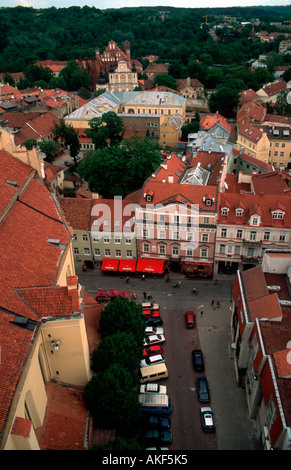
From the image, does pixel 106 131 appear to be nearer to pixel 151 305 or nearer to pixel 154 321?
pixel 151 305

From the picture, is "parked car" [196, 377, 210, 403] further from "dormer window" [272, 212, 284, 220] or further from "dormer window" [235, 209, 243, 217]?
"dormer window" [272, 212, 284, 220]

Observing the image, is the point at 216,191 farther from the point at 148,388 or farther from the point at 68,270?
Answer: the point at 148,388

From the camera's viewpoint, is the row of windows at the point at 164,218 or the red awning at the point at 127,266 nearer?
the row of windows at the point at 164,218

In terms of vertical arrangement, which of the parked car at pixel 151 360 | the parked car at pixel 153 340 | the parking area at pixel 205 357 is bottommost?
the parking area at pixel 205 357

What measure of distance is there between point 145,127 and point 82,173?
1365 inches

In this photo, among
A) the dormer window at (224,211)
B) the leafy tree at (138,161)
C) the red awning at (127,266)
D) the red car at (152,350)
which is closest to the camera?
the red car at (152,350)

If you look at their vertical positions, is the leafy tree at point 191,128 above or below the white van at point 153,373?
above

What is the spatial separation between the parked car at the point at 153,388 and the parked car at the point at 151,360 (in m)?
2.46

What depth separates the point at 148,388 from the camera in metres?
32.5

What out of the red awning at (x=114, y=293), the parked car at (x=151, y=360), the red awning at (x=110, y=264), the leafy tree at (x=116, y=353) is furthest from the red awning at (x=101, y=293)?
the leafy tree at (x=116, y=353)

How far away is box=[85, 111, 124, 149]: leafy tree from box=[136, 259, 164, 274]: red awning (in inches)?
1374

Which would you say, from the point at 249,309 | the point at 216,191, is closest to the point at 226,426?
the point at 249,309

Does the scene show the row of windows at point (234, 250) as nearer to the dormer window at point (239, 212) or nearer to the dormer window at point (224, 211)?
the dormer window at point (239, 212)

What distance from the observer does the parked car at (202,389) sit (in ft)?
106
